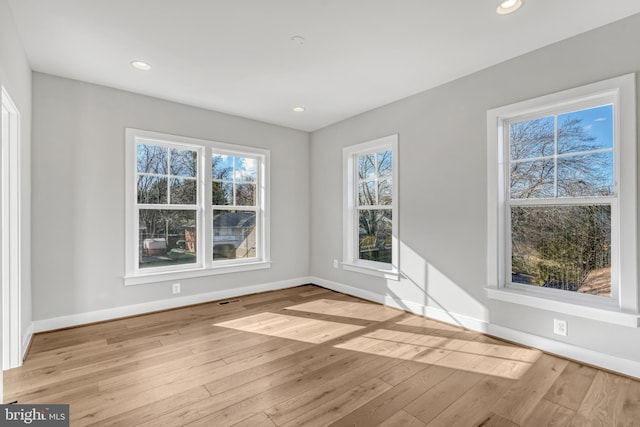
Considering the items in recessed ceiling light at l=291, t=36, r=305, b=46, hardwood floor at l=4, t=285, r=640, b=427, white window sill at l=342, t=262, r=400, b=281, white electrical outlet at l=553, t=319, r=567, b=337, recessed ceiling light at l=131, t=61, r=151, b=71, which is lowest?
hardwood floor at l=4, t=285, r=640, b=427

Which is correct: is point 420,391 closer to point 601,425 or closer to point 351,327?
point 601,425

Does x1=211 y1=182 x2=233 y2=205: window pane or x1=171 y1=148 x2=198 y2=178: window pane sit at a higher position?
x1=171 y1=148 x2=198 y2=178: window pane

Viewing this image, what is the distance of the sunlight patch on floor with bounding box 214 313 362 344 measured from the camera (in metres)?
3.10

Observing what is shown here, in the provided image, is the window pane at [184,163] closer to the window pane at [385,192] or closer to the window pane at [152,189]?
the window pane at [152,189]

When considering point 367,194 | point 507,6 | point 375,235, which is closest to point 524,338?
point 375,235

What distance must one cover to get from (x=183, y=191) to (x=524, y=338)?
4120mm

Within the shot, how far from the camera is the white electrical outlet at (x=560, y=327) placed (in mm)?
2602

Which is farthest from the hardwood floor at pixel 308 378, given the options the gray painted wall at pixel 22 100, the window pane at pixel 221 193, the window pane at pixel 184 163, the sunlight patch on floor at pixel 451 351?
the window pane at pixel 184 163

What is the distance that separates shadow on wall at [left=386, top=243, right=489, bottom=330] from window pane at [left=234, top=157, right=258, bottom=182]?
2467mm

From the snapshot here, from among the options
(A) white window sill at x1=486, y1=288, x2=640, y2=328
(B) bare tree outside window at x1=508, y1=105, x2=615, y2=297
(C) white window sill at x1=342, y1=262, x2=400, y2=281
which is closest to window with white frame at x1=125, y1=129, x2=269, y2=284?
(C) white window sill at x1=342, y1=262, x2=400, y2=281

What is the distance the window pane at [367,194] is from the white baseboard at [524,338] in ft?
4.18

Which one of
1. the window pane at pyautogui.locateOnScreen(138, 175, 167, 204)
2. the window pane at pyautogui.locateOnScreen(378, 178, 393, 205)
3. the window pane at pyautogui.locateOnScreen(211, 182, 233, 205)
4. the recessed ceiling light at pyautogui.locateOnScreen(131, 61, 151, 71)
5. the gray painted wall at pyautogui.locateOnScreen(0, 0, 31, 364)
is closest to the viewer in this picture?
the gray painted wall at pyautogui.locateOnScreen(0, 0, 31, 364)

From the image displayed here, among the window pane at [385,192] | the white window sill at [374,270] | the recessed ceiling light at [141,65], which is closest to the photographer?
the recessed ceiling light at [141,65]

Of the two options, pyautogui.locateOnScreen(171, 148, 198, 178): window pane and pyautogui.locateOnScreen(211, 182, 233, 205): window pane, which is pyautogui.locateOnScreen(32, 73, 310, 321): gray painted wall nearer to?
pyautogui.locateOnScreen(171, 148, 198, 178): window pane
